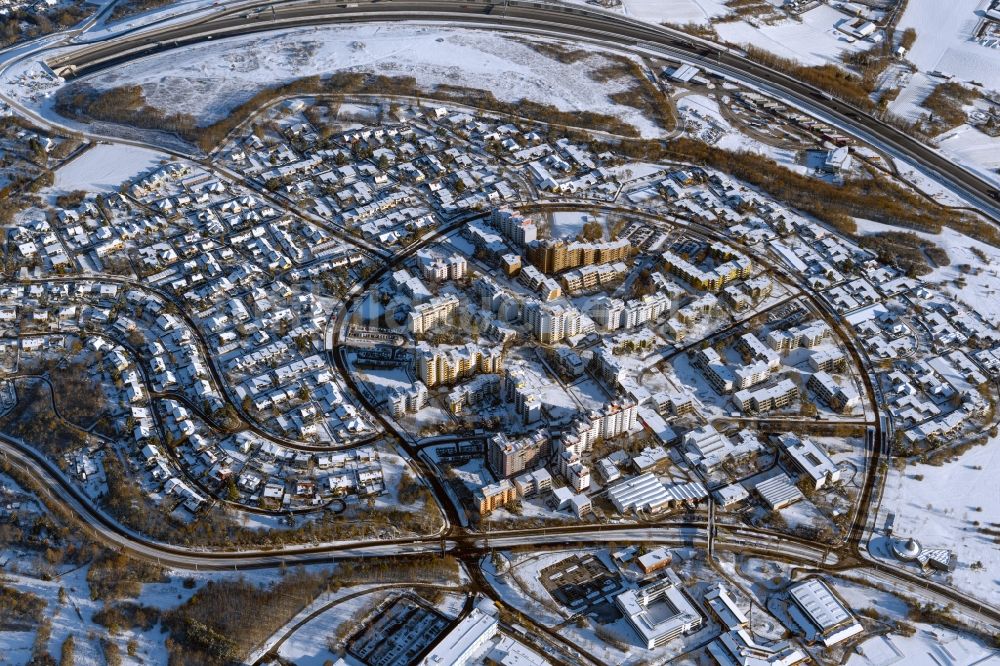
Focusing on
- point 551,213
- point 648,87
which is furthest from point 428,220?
point 648,87

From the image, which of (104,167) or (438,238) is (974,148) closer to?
(438,238)

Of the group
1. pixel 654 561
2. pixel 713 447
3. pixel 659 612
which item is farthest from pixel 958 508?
pixel 659 612

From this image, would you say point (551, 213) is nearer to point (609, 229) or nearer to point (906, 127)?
point (609, 229)

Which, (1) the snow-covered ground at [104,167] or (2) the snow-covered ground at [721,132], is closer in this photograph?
(1) the snow-covered ground at [104,167]

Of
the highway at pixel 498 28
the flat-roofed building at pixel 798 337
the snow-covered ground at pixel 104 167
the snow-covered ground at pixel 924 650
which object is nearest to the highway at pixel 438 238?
the highway at pixel 498 28

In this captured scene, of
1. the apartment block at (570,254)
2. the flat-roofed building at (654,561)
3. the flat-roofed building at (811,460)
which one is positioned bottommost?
the flat-roofed building at (654,561)

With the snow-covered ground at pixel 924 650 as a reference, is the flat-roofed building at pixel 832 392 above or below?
above

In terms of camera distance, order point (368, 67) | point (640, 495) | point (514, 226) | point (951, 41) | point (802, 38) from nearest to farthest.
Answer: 1. point (640, 495)
2. point (514, 226)
3. point (368, 67)
4. point (802, 38)
5. point (951, 41)

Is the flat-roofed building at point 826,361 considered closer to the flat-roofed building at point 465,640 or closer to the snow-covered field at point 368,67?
the flat-roofed building at point 465,640
